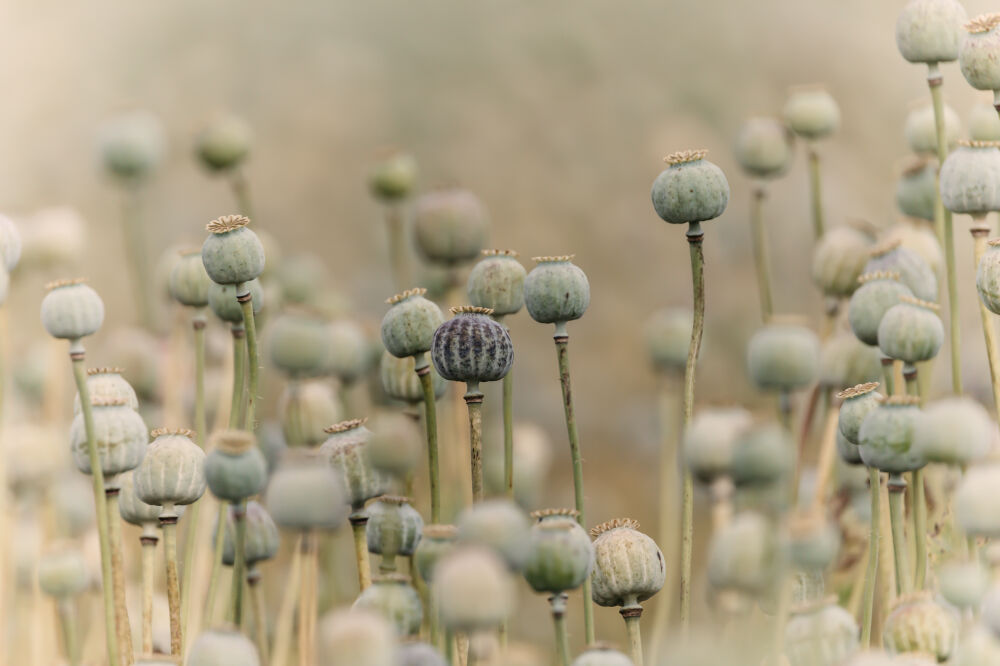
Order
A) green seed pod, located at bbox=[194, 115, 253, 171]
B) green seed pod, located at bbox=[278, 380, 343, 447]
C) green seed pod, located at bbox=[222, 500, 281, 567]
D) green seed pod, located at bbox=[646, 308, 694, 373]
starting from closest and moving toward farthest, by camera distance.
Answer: green seed pod, located at bbox=[222, 500, 281, 567] → green seed pod, located at bbox=[278, 380, 343, 447] → green seed pod, located at bbox=[646, 308, 694, 373] → green seed pod, located at bbox=[194, 115, 253, 171]

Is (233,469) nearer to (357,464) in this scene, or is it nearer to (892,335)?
(357,464)

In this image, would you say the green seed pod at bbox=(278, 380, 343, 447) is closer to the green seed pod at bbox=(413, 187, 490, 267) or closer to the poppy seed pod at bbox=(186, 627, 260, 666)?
the green seed pod at bbox=(413, 187, 490, 267)

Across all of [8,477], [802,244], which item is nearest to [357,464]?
[8,477]

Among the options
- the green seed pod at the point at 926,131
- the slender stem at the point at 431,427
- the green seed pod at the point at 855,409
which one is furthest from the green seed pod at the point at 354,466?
the green seed pod at the point at 926,131

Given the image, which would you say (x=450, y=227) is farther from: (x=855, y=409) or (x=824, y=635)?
(x=824, y=635)

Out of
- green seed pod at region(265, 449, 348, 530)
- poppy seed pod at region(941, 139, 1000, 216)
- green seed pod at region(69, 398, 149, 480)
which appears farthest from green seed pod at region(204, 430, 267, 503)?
poppy seed pod at region(941, 139, 1000, 216)

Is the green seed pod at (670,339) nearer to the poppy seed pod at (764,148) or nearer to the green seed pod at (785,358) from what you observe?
the poppy seed pod at (764,148)
